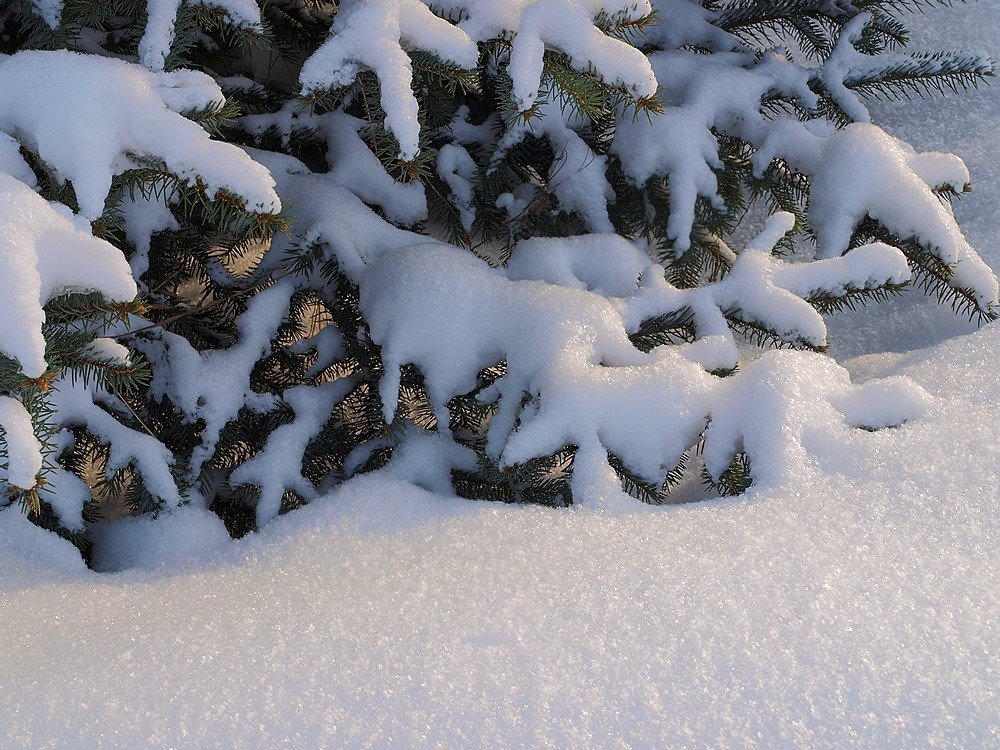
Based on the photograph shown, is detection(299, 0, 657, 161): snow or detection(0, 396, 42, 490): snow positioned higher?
detection(299, 0, 657, 161): snow

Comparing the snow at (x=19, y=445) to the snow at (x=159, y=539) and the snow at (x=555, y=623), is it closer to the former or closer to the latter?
the snow at (x=555, y=623)

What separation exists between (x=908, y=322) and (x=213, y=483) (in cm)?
149

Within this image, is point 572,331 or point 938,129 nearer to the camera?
point 572,331

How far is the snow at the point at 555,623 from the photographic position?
89cm

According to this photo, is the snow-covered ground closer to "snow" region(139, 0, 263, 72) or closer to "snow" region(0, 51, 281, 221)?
"snow" region(0, 51, 281, 221)

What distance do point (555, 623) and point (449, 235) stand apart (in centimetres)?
93

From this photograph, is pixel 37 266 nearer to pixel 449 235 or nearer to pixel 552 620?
pixel 552 620

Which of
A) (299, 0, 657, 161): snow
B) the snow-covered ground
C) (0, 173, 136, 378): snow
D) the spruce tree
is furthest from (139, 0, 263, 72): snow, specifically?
the snow-covered ground

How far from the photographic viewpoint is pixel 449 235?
68.7 inches

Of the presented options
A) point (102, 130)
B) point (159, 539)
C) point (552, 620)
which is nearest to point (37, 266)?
point (102, 130)

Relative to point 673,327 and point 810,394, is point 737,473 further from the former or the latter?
point 673,327

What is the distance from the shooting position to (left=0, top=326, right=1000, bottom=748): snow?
89 centimetres

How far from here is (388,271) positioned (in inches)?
57.2

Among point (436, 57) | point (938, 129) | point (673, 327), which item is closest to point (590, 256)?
point (673, 327)
